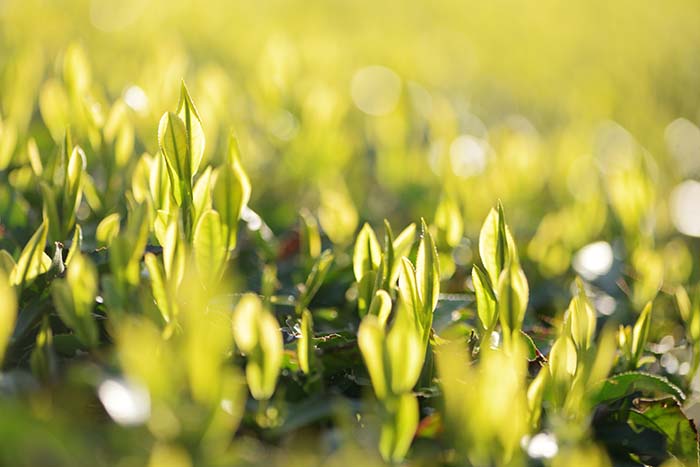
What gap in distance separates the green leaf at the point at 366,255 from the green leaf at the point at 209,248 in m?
0.19

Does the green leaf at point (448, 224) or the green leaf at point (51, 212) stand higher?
the green leaf at point (51, 212)

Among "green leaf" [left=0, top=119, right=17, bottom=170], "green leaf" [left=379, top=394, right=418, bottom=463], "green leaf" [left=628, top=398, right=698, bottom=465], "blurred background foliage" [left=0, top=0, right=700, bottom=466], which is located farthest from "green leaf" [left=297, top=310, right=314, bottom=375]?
"green leaf" [left=0, top=119, right=17, bottom=170]

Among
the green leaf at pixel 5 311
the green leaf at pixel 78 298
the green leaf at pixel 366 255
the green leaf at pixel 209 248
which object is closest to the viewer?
the green leaf at pixel 5 311

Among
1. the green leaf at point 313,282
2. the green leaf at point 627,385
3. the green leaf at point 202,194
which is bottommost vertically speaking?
the green leaf at point 627,385

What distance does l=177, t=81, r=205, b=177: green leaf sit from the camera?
1161mm

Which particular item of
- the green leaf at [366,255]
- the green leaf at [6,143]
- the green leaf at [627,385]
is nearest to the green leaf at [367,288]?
the green leaf at [366,255]

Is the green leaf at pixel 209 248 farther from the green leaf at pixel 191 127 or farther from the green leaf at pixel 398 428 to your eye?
the green leaf at pixel 398 428

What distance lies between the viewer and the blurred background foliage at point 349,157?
1.04 m

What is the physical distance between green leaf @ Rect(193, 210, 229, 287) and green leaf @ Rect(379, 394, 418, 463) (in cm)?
34

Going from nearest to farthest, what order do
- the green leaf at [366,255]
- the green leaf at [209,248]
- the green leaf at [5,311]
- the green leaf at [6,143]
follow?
the green leaf at [5,311], the green leaf at [209,248], the green leaf at [366,255], the green leaf at [6,143]

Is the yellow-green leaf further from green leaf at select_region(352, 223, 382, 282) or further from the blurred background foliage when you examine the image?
green leaf at select_region(352, 223, 382, 282)

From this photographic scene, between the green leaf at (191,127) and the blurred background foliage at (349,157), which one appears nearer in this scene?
the blurred background foliage at (349,157)

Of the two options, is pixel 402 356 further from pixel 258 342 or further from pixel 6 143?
pixel 6 143

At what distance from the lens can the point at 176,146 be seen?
1157 mm
